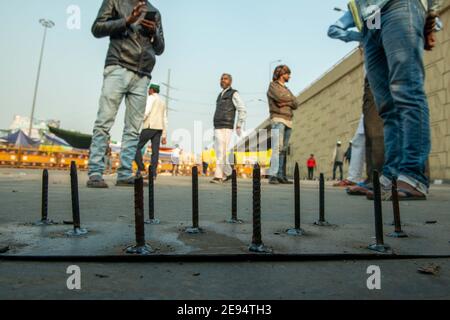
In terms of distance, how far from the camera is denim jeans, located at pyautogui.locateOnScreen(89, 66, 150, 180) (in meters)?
3.55

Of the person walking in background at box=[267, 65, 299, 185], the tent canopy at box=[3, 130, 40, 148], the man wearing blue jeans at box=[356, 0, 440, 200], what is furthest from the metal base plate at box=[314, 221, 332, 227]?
the tent canopy at box=[3, 130, 40, 148]

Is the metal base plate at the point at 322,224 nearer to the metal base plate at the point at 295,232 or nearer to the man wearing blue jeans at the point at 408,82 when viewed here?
the metal base plate at the point at 295,232

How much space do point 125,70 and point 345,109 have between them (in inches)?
570

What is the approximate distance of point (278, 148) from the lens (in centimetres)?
597

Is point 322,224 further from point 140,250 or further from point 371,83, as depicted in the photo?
point 371,83

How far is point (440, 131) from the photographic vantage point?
978cm

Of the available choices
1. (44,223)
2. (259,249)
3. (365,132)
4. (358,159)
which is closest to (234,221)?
(259,249)

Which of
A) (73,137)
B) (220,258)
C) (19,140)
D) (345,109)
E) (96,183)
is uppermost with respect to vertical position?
(345,109)

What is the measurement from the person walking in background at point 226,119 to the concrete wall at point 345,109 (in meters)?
6.35

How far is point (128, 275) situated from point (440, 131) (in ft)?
35.7

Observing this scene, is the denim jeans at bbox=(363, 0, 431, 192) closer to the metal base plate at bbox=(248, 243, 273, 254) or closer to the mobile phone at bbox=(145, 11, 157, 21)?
the metal base plate at bbox=(248, 243, 273, 254)
